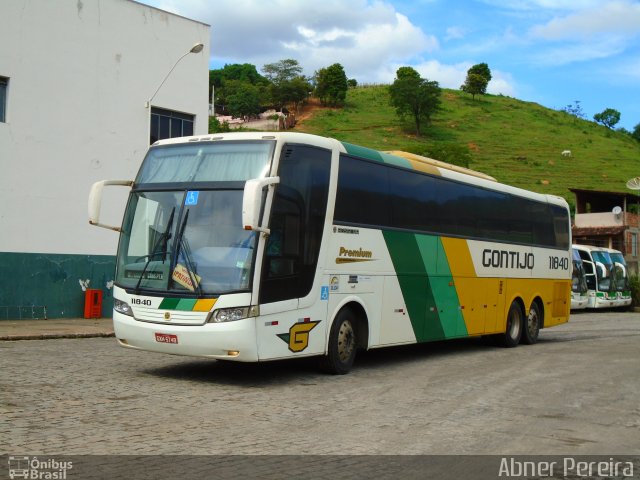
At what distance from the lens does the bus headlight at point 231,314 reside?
9.51m

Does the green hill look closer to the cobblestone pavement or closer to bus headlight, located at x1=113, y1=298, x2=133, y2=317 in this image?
the cobblestone pavement

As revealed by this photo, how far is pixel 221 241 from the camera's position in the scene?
9.74 meters

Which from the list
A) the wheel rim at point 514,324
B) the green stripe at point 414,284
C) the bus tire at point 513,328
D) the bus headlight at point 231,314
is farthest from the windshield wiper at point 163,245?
the wheel rim at point 514,324

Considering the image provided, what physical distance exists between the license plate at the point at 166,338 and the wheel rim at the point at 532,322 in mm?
10817

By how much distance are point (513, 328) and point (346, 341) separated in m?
7.21

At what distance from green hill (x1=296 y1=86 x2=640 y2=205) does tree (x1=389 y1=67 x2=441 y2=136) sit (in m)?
2.13

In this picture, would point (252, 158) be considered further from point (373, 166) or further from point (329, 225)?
point (373, 166)

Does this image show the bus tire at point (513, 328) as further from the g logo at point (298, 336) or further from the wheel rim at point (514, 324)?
the g logo at point (298, 336)

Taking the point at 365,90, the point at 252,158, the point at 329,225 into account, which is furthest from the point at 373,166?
the point at 365,90

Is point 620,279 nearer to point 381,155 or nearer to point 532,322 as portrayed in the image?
point 532,322

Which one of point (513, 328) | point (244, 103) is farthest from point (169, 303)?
point (244, 103)

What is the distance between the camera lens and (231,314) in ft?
31.2

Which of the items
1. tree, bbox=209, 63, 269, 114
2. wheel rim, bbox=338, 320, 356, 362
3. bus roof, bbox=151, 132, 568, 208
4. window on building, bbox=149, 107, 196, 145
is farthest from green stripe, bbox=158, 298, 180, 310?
tree, bbox=209, 63, 269, 114

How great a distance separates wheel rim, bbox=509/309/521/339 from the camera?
1734cm
